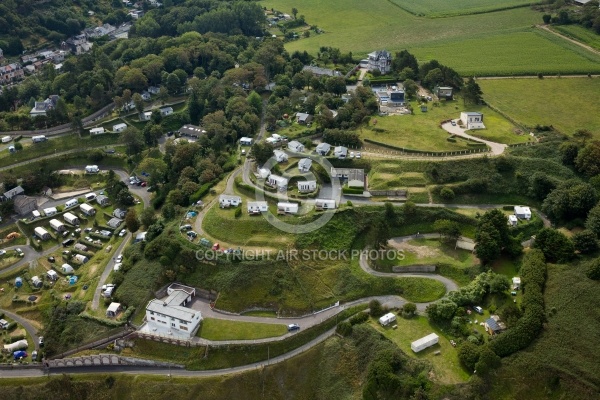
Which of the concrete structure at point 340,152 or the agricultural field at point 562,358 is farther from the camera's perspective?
the concrete structure at point 340,152

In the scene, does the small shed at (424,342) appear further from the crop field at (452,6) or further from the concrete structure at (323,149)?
the crop field at (452,6)

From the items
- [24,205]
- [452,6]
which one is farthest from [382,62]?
[24,205]

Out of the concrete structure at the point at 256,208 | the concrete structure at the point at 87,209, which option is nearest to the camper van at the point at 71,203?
the concrete structure at the point at 87,209

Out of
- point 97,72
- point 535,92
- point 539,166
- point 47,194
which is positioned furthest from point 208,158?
point 535,92

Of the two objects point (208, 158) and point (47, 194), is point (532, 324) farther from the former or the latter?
point (47, 194)

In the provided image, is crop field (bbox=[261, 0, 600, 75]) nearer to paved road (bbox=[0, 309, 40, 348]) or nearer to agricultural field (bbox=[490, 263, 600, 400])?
agricultural field (bbox=[490, 263, 600, 400])

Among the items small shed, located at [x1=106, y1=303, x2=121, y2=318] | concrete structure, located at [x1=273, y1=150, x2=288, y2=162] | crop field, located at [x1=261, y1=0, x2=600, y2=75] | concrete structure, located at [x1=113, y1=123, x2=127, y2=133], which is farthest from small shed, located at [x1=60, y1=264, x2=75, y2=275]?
crop field, located at [x1=261, y1=0, x2=600, y2=75]
